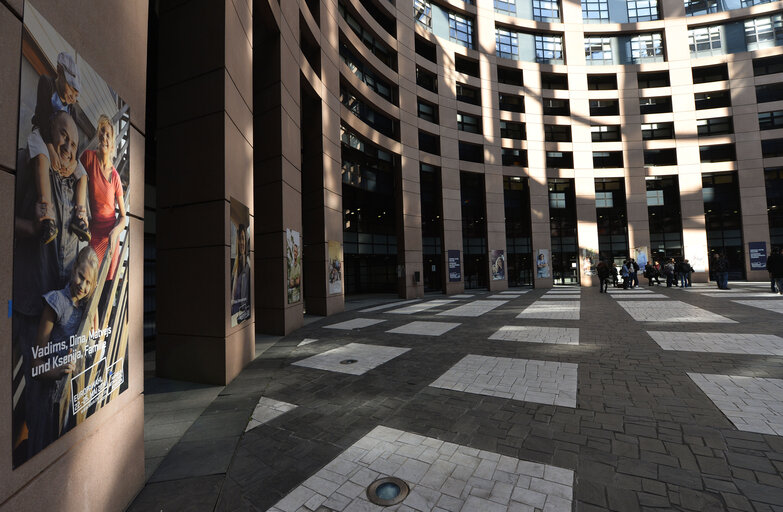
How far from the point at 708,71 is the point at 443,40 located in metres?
26.0

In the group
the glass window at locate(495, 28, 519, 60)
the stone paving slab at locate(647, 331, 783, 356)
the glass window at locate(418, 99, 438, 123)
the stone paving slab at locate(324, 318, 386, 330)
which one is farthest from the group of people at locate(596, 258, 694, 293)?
the glass window at locate(495, 28, 519, 60)

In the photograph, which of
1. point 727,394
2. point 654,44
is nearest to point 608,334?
point 727,394

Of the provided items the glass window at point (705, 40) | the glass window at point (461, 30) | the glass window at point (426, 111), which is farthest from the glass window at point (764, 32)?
the glass window at point (426, 111)

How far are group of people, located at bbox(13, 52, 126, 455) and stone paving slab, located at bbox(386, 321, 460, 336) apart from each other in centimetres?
836

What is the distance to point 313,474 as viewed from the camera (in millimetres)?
3217

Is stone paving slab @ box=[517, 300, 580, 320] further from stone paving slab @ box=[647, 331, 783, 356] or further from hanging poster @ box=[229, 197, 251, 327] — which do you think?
hanging poster @ box=[229, 197, 251, 327]

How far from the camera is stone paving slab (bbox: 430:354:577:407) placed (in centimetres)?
490

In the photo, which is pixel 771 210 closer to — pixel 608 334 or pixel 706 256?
pixel 706 256

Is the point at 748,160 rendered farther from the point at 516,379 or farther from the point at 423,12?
the point at 516,379

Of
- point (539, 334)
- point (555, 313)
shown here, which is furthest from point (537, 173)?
point (539, 334)

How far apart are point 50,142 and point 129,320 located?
5.67 ft

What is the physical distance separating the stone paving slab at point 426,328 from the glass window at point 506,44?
95.5ft

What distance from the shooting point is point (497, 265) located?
90.5 feet

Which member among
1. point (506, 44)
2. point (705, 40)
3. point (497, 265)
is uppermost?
point (506, 44)
